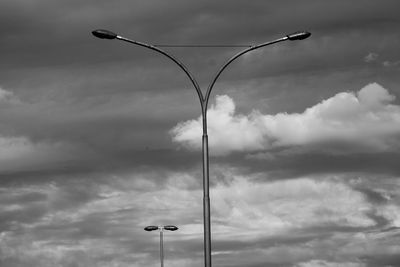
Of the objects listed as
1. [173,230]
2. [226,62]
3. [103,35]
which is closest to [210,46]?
[226,62]

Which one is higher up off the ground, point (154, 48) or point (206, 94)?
point (154, 48)

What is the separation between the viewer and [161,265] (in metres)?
56.6

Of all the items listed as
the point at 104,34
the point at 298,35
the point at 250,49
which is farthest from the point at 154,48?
the point at 298,35

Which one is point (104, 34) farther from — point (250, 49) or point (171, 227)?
point (171, 227)

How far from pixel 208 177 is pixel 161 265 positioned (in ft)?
111

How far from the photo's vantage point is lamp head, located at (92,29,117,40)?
78.3 feet

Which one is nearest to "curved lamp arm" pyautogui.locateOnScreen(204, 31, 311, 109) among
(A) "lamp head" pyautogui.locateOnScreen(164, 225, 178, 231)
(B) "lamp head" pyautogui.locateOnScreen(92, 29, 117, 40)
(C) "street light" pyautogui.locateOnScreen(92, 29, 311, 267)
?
(C) "street light" pyautogui.locateOnScreen(92, 29, 311, 267)

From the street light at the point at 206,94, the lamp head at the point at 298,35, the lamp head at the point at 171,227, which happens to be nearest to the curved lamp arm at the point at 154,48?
the street light at the point at 206,94

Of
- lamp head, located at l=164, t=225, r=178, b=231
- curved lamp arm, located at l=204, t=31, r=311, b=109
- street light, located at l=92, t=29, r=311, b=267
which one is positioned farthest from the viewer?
lamp head, located at l=164, t=225, r=178, b=231

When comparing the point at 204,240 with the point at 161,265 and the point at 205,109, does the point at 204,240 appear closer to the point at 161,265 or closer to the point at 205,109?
the point at 205,109

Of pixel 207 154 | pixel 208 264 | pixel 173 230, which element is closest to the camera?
pixel 208 264

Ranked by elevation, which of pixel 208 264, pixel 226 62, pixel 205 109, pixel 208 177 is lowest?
pixel 208 264

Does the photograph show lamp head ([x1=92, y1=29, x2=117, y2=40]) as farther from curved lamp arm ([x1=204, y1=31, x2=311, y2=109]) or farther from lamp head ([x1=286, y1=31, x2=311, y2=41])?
lamp head ([x1=286, y1=31, x2=311, y2=41])

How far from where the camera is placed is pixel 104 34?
944 inches
